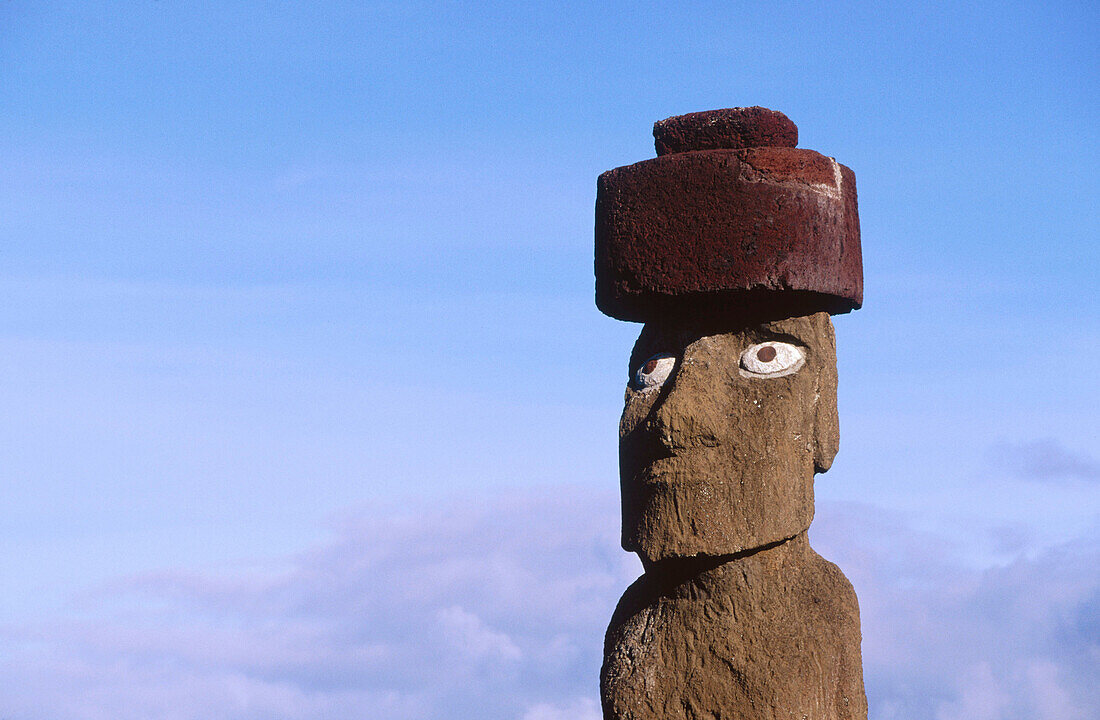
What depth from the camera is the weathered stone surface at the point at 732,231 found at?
6426 millimetres

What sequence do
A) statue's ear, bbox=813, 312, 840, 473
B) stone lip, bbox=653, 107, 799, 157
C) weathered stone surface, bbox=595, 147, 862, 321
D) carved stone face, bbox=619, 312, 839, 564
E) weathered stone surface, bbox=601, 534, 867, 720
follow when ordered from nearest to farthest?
weathered stone surface, bbox=601, 534, 867, 720 < carved stone face, bbox=619, 312, 839, 564 < weathered stone surface, bbox=595, 147, 862, 321 < statue's ear, bbox=813, 312, 840, 473 < stone lip, bbox=653, 107, 799, 157

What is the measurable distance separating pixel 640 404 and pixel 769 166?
4.40 ft

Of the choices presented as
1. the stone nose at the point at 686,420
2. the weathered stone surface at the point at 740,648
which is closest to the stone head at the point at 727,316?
the stone nose at the point at 686,420

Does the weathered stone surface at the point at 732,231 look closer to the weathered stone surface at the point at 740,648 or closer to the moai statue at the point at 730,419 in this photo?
the moai statue at the point at 730,419

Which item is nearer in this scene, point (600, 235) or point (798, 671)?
point (798, 671)

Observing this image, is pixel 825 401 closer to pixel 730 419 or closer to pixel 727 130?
pixel 730 419

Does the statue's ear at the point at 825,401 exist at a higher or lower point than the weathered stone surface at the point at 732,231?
lower

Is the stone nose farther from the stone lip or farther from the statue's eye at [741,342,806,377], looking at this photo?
the stone lip

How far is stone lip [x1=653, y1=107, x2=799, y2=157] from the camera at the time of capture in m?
6.77

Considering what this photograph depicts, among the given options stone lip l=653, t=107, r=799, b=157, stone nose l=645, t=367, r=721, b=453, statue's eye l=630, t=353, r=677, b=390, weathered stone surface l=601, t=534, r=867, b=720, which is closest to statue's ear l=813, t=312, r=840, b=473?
weathered stone surface l=601, t=534, r=867, b=720

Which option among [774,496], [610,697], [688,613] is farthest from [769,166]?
[610,697]

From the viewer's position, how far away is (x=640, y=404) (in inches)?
266

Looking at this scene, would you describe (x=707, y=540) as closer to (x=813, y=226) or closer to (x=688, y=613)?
(x=688, y=613)

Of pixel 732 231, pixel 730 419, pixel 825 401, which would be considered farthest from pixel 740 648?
pixel 732 231
